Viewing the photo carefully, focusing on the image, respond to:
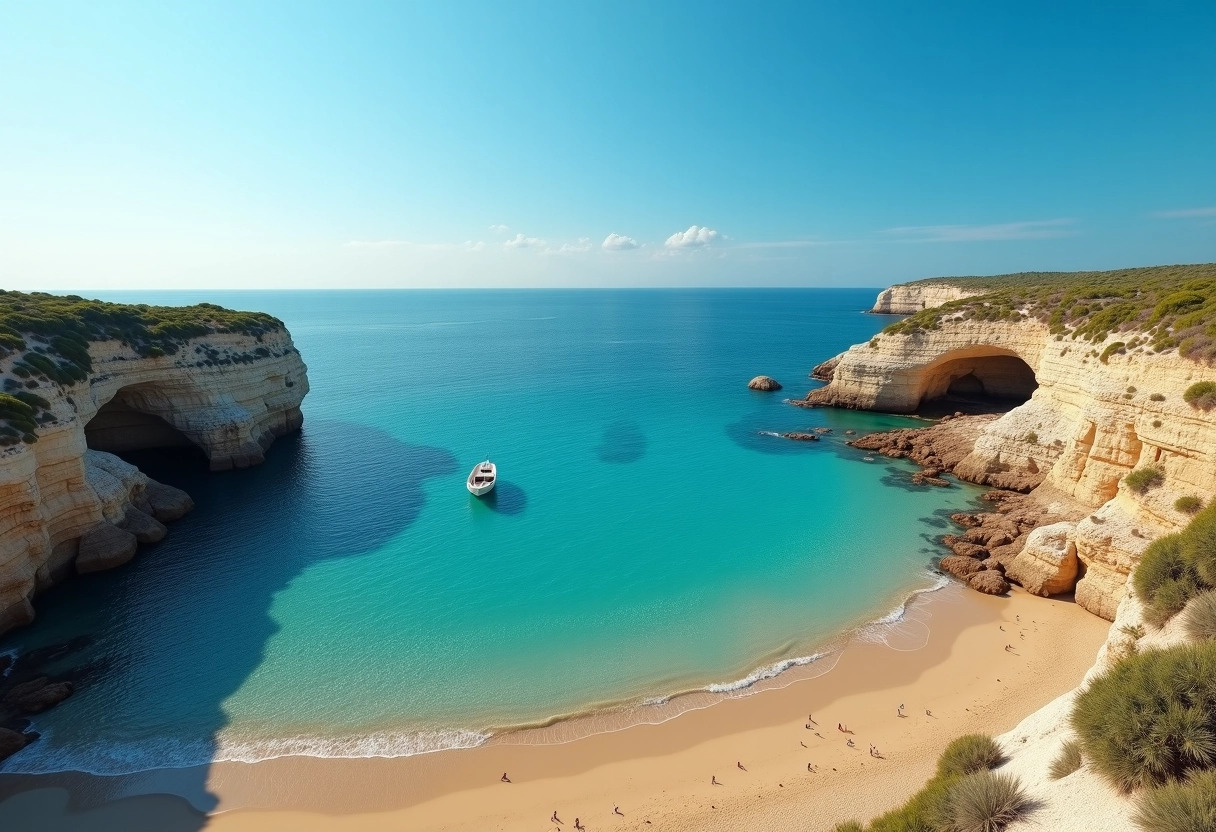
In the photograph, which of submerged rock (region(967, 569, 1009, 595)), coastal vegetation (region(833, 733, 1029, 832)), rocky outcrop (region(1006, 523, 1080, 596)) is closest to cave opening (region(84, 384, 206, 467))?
coastal vegetation (region(833, 733, 1029, 832))

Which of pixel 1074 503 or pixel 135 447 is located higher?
pixel 1074 503

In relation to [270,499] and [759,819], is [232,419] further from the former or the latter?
[759,819]

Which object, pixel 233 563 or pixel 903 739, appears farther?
pixel 233 563

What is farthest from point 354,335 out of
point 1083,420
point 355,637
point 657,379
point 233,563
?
point 1083,420

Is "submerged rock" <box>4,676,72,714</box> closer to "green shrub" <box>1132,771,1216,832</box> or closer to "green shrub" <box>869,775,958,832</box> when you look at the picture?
"green shrub" <box>869,775,958,832</box>

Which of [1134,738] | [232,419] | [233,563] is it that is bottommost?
[233,563]

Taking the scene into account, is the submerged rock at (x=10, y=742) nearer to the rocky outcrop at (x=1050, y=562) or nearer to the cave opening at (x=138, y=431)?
the cave opening at (x=138, y=431)

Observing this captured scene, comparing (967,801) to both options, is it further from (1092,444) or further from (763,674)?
(1092,444)
